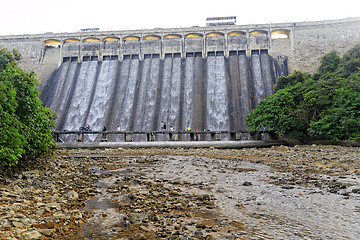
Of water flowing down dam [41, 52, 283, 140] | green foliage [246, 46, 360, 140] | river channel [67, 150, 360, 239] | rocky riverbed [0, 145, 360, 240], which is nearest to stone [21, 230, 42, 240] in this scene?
rocky riverbed [0, 145, 360, 240]

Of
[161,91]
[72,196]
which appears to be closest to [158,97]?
[161,91]

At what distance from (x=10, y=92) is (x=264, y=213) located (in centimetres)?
754

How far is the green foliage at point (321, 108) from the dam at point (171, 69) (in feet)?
46.0

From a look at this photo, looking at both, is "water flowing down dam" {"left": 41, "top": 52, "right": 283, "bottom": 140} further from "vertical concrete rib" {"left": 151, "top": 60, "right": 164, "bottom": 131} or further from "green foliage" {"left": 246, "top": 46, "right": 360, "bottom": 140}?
"green foliage" {"left": 246, "top": 46, "right": 360, "bottom": 140}

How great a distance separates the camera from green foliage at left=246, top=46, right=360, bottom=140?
22906 millimetres

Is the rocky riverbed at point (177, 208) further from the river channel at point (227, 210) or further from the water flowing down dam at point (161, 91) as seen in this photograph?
the water flowing down dam at point (161, 91)

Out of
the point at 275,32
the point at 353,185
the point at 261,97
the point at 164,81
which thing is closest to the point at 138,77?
the point at 164,81

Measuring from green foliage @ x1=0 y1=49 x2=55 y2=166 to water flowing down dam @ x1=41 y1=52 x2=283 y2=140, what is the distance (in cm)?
3488

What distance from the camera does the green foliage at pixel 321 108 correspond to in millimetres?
22906

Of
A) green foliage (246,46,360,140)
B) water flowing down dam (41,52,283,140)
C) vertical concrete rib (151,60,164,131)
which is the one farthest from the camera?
water flowing down dam (41,52,283,140)

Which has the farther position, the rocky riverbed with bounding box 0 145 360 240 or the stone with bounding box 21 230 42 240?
the rocky riverbed with bounding box 0 145 360 240

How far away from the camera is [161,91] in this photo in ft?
163

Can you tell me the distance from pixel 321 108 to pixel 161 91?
30.3 m

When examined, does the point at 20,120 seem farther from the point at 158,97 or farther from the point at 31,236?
the point at 158,97
